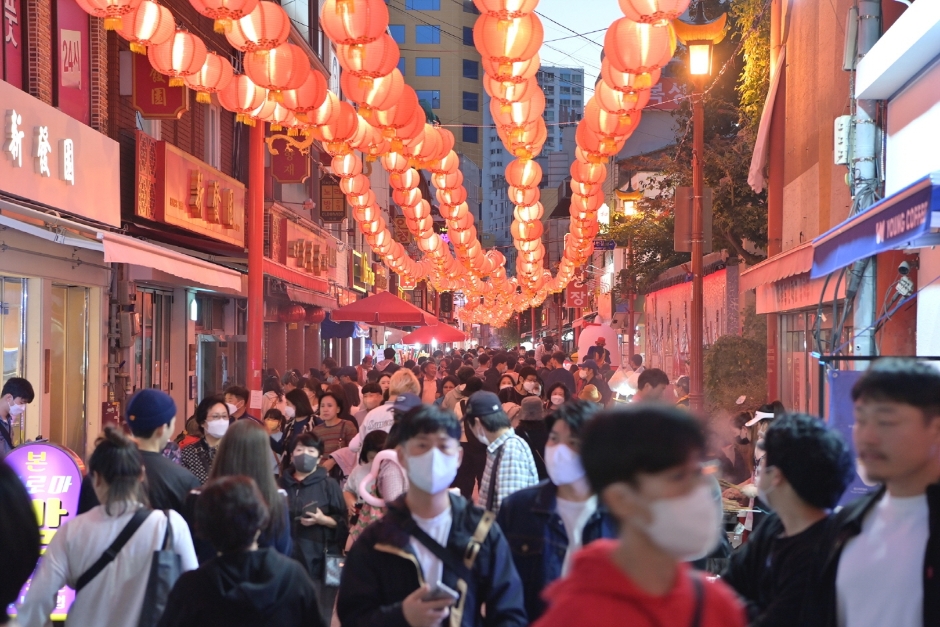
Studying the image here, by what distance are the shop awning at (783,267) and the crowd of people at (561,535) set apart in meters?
5.66

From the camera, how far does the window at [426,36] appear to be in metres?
103

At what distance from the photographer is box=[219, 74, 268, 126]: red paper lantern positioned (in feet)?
39.3

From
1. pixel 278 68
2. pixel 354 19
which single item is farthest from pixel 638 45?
pixel 278 68

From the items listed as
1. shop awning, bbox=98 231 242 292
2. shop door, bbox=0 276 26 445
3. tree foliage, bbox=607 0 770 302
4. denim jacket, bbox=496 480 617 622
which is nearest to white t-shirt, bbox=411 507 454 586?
denim jacket, bbox=496 480 617 622

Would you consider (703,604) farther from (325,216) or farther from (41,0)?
(325,216)

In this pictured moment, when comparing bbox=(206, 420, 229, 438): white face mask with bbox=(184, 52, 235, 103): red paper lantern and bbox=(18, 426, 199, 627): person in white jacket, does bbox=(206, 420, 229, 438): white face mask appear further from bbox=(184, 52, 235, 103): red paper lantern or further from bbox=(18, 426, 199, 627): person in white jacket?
bbox=(184, 52, 235, 103): red paper lantern

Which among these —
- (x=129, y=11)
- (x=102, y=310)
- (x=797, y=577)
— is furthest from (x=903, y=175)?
(x=102, y=310)

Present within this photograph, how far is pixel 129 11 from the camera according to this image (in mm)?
9211

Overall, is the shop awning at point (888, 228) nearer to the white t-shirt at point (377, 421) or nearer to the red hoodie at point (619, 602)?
the white t-shirt at point (377, 421)

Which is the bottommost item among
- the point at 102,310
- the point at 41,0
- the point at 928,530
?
the point at 928,530

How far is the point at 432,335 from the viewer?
3053 cm

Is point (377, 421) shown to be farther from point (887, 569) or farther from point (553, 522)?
point (887, 569)

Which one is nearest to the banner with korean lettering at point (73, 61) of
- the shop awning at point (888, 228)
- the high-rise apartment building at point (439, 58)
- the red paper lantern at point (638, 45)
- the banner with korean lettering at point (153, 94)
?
the banner with korean lettering at point (153, 94)

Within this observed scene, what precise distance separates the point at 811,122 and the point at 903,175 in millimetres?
4549
